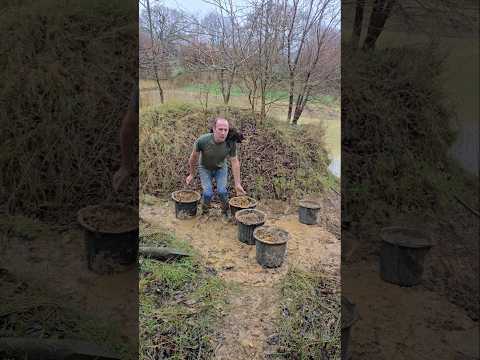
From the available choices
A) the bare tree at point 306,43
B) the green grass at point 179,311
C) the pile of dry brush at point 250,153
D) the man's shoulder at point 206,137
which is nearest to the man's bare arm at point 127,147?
the pile of dry brush at point 250,153

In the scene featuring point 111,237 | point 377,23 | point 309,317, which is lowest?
point 309,317

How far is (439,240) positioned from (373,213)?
45 cm

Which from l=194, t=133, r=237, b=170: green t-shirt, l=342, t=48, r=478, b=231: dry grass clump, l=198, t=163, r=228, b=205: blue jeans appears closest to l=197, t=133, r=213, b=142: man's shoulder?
l=194, t=133, r=237, b=170: green t-shirt

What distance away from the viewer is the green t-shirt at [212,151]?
1984mm

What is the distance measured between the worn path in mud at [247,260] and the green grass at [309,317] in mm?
49

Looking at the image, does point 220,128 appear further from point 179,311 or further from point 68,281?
point 68,281

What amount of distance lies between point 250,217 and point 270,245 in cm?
16

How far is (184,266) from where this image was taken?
1.98 m

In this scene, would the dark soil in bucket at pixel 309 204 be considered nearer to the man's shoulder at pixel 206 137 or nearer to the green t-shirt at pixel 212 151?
the green t-shirt at pixel 212 151

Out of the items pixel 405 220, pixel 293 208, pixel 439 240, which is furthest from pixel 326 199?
pixel 439 240

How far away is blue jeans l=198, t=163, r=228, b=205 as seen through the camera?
2006 mm

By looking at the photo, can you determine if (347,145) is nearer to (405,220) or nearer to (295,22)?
(405,220)

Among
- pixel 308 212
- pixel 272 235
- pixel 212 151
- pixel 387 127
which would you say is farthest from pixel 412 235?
pixel 212 151

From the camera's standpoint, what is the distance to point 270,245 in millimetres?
2008
